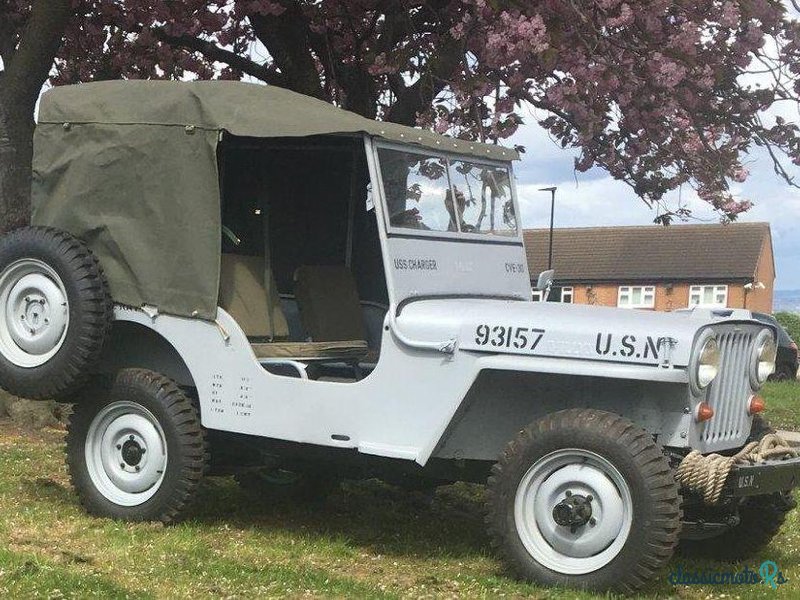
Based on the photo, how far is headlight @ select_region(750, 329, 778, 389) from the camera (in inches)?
263

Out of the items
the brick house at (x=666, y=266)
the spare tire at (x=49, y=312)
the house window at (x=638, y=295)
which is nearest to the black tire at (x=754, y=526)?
the spare tire at (x=49, y=312)

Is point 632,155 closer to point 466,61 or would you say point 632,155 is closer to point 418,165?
point 466,61

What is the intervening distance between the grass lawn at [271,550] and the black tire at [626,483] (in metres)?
0.16

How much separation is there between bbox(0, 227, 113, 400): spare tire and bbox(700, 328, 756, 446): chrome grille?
361cm

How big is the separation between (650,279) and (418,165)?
5456 cm

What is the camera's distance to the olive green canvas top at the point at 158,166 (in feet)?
23.1

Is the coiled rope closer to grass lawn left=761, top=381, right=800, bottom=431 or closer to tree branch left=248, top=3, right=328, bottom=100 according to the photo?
tree branch left=248, top=3, right=328, bottom=100

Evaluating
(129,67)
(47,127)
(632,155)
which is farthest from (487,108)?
(47,127)

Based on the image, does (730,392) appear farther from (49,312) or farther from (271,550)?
(49,312)

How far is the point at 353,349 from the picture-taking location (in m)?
7.59

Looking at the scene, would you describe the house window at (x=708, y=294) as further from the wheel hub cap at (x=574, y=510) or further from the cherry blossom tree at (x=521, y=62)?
the wheel hub cap at (x=574, y=510)

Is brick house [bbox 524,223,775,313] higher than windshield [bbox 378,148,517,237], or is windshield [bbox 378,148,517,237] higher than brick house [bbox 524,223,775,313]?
brick house [bbox 524,223,775,313]

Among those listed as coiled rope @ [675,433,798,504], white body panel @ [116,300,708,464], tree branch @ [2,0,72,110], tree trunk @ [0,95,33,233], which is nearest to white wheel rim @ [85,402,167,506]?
white body panel @ [116,300,708,464]

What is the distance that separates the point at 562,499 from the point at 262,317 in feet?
8.15
